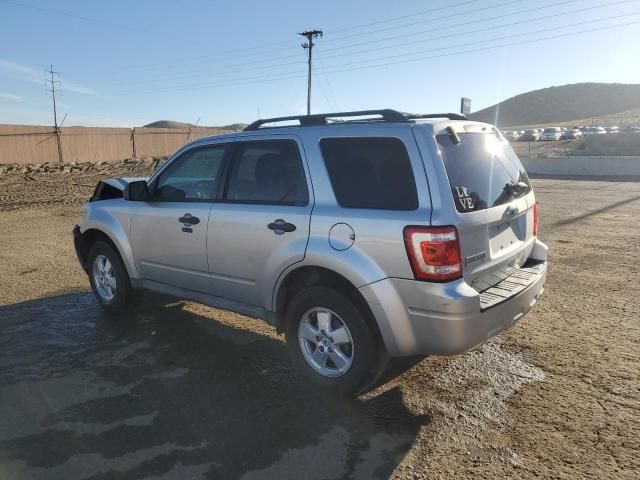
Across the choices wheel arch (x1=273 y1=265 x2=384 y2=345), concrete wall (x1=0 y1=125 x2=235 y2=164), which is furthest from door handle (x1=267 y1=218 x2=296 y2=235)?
concrete wall (x1=0 y1=125 x2=235 y2=164)

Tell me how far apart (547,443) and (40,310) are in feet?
16.5

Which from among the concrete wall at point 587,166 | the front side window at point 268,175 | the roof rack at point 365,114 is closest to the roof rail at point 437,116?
the roof rack at point 365,114

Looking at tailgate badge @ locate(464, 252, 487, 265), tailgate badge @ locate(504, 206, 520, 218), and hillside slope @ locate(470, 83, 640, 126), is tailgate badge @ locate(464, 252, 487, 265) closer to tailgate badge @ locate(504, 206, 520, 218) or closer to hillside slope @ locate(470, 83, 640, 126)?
tailgate badge @ locate(504, 206, 520, 218)

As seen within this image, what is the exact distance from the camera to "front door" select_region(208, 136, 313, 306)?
12.0 ft

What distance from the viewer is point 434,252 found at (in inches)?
119

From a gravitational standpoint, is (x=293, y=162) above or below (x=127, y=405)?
above

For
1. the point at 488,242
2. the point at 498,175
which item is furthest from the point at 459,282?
the point at 498,175

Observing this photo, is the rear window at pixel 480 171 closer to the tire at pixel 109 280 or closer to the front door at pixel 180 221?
the front door at pixel 180 221

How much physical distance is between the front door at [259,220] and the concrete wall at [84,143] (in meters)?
23.3

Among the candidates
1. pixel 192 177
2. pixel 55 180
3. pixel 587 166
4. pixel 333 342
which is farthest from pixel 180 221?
pixel 587 166

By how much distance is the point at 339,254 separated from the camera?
11.0 feet

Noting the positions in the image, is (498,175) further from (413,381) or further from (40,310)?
(40,310)

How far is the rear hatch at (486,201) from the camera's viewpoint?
10.4 ft

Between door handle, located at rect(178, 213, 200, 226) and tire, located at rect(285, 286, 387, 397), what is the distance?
46.9 inches
